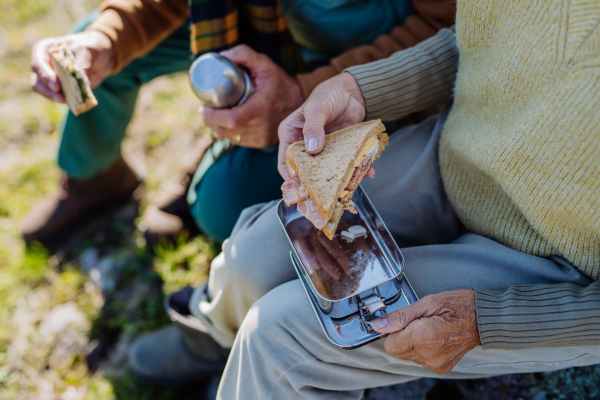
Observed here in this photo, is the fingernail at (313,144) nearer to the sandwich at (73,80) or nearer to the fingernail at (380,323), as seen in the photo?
the fingernail at (380,323)

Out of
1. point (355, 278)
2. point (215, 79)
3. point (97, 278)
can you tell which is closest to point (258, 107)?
point (215, 79)

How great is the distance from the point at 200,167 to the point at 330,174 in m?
1.08

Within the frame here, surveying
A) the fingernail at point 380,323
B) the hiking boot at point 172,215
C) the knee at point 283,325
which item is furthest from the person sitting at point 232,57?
the fingernail at point 380,323

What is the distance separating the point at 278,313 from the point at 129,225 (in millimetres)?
1818

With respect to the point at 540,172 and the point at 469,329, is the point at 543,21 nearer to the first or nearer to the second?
the point at 540,172

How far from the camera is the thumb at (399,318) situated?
3.65 ft

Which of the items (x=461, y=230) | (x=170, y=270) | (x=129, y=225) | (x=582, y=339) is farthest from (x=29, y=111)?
(x=582, y=339)

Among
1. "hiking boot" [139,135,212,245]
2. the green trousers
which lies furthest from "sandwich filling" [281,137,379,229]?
"hiking boot" [139,135,212,245]

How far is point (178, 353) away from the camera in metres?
1.93

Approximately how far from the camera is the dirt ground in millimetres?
1999

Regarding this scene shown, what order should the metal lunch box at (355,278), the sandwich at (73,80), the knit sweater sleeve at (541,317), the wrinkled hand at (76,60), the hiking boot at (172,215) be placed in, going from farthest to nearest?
the hiking boot at (172,215) < the wrinkled hand at (76,60) < the sandwich at (73,80) < the metal lunch box at (355,278) < the knit sweater sleeve at (541,317)

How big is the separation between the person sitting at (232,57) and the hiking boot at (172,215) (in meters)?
0.37

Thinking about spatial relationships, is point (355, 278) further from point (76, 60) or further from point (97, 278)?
point (97, 278)

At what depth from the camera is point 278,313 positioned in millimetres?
1217
